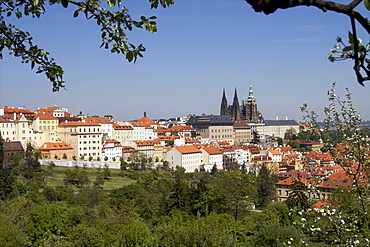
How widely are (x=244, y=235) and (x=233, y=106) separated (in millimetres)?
109123

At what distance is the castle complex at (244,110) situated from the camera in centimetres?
Answer: 13038

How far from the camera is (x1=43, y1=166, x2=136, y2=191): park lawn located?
45.8 meters

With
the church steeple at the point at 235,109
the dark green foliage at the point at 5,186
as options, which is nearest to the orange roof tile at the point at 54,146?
the dark green foliage at the point at 5,186

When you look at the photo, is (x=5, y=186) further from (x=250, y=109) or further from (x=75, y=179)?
(x=250, y=109)

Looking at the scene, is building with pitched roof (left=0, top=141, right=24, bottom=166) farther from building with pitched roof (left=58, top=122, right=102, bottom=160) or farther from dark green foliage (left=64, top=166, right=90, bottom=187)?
building with pitched roof (left=58, top=122, right=102, bottom=160)

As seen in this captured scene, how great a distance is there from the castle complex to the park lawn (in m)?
76.3

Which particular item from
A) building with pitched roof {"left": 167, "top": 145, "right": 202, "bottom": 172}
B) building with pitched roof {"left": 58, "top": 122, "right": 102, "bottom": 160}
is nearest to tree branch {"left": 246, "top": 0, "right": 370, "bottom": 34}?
building with pitched roof {"left": 58, "top": 122, "right": 102, "bottom": 160}

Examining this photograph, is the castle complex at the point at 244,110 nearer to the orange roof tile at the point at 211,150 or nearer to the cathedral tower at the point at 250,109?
the cathedral tower at the point at 250,109

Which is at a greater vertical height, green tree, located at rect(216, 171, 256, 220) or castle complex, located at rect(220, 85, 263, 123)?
castle complex, located at rect(220, 85, 263, 123)

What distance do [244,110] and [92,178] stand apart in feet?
309

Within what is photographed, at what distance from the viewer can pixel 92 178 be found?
50750mm

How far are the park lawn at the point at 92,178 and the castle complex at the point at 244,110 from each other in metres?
76.3

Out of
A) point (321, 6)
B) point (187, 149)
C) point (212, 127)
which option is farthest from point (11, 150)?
point (212, 127)

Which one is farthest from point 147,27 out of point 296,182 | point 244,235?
point 244,235
